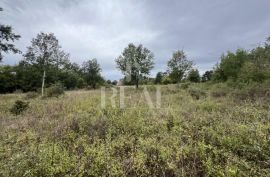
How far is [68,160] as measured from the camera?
366 cm

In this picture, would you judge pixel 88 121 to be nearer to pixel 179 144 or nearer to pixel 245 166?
pixel 179 144

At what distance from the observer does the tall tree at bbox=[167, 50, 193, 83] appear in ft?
91.0

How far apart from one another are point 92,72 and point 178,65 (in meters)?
19.7

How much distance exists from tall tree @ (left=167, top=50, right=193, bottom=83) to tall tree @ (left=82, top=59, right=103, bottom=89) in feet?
57.4

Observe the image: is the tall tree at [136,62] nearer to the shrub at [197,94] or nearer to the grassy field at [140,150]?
the shrub at [197,94]

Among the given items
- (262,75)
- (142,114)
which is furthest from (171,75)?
(142,114)

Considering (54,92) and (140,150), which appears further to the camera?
(54,92)

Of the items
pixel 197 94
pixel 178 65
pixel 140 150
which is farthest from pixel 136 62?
pixel 140 150

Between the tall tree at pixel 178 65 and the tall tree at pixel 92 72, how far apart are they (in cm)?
1749

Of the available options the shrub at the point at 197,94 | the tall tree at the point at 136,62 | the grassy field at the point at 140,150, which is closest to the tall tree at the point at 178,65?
the tall tree at the point at 136,62

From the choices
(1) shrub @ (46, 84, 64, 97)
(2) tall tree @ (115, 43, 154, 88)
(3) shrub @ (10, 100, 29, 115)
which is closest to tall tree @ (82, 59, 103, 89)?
(2) tall tree @ (115, 43, 154, 88)

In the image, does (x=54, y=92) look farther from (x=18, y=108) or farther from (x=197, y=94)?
(x=197, y=94)

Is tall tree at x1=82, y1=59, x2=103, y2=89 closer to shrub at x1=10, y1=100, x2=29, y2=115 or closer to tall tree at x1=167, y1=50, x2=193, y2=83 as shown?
tall tree at x1=167, y1=50, x2=193, y2=83

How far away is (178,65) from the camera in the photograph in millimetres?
27797
